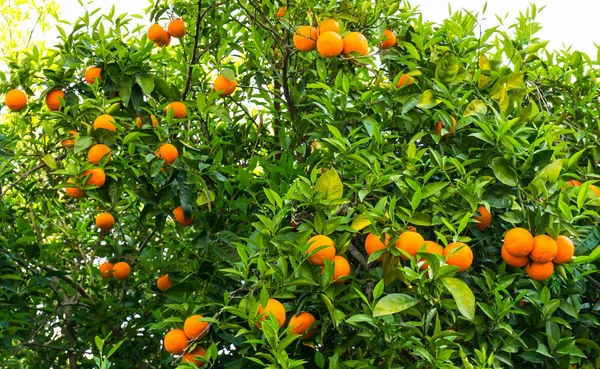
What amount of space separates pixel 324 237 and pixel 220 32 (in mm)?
1864

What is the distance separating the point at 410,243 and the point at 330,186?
0.31 metres

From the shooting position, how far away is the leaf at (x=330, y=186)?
7.32 feet

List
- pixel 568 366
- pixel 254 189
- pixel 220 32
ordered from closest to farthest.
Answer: pixel 568 366 → pixel 254 189 → pixel 220 32

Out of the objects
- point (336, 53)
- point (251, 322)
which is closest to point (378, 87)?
point (336, 53)

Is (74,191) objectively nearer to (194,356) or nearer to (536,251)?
(194,356)

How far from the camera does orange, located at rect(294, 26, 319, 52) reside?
113 inches

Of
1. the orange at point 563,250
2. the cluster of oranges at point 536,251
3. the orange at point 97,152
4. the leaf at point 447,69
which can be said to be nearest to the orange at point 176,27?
the orange at point 97,152

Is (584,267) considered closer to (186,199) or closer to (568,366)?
(568,366)

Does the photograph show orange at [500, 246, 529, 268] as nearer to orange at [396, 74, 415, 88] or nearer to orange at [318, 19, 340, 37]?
orange at [396, 74, 415, 88]

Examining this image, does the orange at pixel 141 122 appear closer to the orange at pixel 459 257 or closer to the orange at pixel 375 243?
the orange at pixel 375 243

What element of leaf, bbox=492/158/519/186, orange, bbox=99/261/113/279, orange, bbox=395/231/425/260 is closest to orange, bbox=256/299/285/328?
orange, bbox=395/231/425/260

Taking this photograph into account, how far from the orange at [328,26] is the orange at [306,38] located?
3cm

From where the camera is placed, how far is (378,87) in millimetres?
2916

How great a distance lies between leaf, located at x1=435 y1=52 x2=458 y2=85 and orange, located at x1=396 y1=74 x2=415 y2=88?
0.34ft
